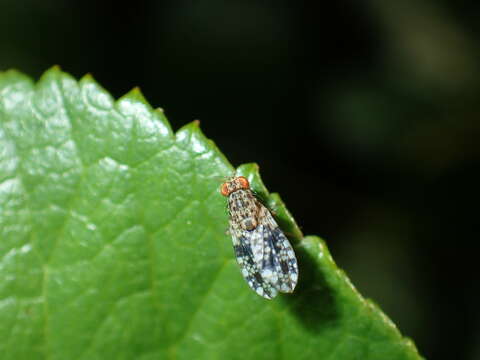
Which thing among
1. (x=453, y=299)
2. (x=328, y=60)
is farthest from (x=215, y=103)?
(x=453, y=299)

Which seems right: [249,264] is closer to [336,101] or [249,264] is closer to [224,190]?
[224,190]

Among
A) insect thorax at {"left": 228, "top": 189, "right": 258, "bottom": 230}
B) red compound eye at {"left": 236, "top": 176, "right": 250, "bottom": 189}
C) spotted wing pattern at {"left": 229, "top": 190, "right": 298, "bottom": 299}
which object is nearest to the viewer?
spotted wing pattern at {"left": 229, "top": 190, "right": 298, "bottom": 299}

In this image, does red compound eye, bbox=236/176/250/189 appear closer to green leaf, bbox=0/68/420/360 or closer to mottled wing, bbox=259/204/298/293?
green leaf, bbox=0/68/420/360

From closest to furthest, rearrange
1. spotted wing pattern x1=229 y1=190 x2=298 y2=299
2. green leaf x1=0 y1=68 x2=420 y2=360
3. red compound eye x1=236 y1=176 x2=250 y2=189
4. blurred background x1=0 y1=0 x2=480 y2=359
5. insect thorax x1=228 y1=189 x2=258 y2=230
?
green leaf x1=0 y1=68 x2=420 y2=360, spotted wing pattern x1=229 y1=190 x2=298 y2=299, red compound eye x1=236 y1=176 x2=250 y2=189, insect thorax x1=228 y1=189 x2=258 y2=230, blurred background x1=0 y1=0 x2=480 y2=359

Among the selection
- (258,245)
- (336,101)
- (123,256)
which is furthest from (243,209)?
(336,101)

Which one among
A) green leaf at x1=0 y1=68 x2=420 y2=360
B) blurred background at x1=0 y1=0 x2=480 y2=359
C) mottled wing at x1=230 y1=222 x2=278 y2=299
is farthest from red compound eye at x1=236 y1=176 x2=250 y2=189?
blurred background at x1=0 y1=0 x2=480 y2=359

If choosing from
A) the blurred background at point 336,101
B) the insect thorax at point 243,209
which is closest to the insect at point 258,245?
the insect thorax at point 243,209
